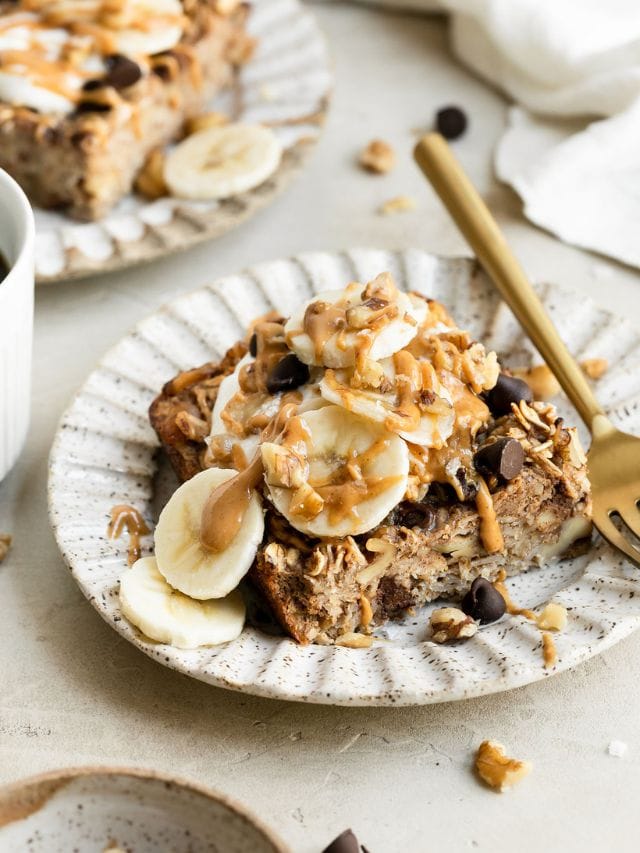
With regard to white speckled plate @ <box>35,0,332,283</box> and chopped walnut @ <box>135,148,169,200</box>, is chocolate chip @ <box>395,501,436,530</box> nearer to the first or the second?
white speckled plate @ <box>35,0,332,283</box>

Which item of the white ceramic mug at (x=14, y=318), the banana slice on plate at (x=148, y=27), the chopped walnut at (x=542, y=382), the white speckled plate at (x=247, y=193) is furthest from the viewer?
the banana slice on plate at (x=148, y=27)

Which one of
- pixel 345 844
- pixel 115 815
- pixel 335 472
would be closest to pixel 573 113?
pixel 335 472

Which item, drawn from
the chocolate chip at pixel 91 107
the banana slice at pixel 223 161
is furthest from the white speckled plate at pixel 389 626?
the chocolate chip at pixel 91 107

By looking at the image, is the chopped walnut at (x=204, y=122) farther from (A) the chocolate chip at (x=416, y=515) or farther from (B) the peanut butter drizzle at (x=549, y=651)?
(B) the peanut butter drizzle at (x=549, y=651)

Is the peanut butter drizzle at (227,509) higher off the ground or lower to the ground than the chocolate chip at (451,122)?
higher

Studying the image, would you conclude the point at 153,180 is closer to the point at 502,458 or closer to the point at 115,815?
the point at 502,458

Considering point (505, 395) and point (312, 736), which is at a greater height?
point (505, 395)

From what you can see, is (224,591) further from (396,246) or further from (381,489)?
(396,246)
